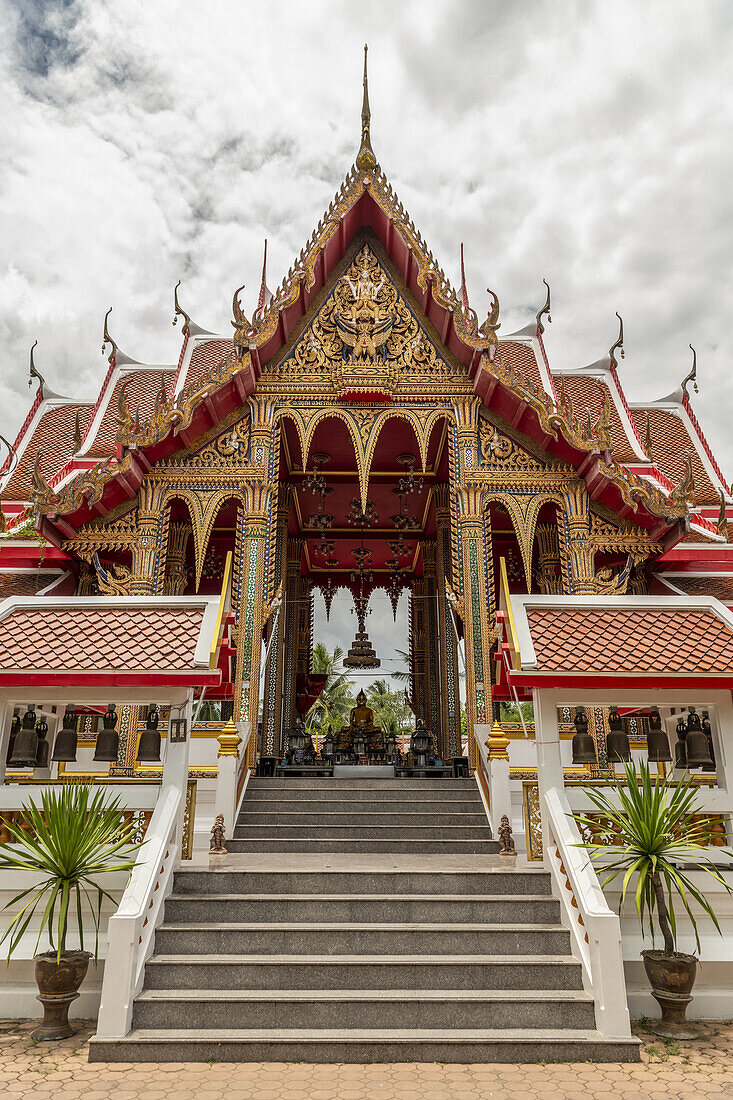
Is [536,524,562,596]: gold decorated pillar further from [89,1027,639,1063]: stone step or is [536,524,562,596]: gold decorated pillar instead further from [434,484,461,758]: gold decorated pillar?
[89,1027,639,1063]: stone step

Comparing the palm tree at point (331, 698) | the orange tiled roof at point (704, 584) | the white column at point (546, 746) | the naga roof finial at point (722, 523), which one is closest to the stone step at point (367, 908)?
the white column at point (546, 746)

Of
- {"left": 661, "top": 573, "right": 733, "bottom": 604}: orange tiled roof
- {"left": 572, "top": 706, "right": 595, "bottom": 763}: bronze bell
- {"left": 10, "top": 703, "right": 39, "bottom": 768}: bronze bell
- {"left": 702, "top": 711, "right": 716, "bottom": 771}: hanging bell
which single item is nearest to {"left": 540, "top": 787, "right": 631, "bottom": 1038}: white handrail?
{"left": 572, "top": 706, "right": 595, "bottom": 763}: bronze bell

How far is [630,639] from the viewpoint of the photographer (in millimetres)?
5008

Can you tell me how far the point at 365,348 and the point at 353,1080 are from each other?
7.65 meters

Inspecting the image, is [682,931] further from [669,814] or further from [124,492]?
[124,492]

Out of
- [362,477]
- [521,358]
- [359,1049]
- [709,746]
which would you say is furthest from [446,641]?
[359,1049]

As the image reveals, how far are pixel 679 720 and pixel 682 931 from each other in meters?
1.67

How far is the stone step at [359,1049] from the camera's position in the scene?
3537 mm

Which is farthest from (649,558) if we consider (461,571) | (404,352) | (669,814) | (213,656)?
(213,656)

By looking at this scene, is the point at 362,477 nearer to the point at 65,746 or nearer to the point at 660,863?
the point at 65,746

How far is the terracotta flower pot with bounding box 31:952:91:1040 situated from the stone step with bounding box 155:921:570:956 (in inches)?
19.5

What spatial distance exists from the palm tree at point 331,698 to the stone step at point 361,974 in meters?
22.3

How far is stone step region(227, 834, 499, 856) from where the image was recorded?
5961 mm

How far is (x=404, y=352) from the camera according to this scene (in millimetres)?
9398
